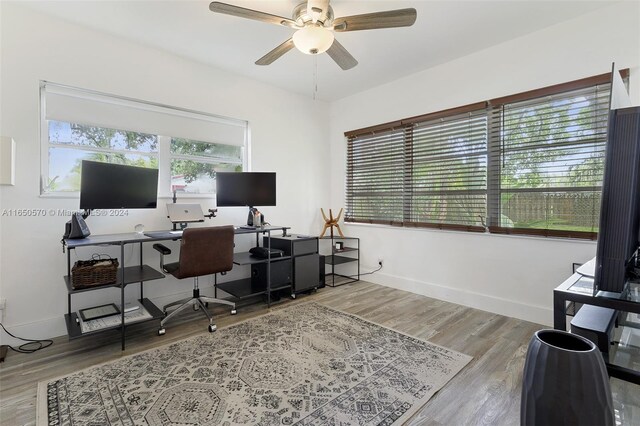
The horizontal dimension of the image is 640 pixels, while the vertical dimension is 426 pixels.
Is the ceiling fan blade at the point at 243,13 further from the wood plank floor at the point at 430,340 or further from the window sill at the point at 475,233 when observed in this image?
the window sill at the point at 475,233

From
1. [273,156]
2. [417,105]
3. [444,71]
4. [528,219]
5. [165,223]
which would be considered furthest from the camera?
[273,156]

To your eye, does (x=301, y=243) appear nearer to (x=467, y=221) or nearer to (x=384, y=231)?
(x=384, y=231)

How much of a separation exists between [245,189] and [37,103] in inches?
74.1

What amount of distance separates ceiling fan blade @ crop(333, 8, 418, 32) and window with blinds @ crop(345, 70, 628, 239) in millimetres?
1606

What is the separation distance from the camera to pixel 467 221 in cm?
331

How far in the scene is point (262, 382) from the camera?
191 centimetres

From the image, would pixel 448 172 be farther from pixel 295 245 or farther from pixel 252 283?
pixel 252 283

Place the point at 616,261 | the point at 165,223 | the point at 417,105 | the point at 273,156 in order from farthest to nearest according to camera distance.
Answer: the point at 273,156, the point at 417,105, the point at 165,223, the point at 616,261

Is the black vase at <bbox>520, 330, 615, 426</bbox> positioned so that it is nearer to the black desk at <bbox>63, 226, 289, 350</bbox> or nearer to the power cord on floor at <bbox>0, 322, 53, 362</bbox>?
the black desk at <bbox>63, 226, 289, 350</bbox>

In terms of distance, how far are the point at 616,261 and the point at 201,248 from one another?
261 cm

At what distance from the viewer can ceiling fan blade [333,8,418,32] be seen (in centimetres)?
194

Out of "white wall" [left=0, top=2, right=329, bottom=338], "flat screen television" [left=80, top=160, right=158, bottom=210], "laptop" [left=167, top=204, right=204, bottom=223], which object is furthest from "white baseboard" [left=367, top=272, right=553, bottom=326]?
"flat screen television" [left=80, top=160, right=158, bottom=210]

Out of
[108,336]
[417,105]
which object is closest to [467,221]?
[417,105]

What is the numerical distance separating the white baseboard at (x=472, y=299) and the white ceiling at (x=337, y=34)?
2542mm
